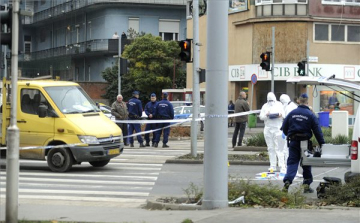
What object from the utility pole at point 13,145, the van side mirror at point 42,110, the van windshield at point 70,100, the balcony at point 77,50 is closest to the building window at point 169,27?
the balcony at point 77,50

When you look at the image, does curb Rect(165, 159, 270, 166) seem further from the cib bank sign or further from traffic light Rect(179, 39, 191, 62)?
the cib bank sign

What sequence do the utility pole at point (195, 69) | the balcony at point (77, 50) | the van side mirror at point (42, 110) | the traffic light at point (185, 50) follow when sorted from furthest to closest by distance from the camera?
the balcony at point (77, 50) < the traffic light at point (185, 50) < the utility pole at point (195, 69) < the van side mirror at point (42, 110)

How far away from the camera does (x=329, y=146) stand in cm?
1384

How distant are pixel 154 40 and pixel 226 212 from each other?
49206 millimetres

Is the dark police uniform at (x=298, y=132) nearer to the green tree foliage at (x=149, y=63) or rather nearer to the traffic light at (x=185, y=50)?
the traffic light at (x=185, y=50)

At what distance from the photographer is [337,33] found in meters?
51.2

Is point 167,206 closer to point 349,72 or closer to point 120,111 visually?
point 120,111

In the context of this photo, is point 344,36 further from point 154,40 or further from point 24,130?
point 24,130

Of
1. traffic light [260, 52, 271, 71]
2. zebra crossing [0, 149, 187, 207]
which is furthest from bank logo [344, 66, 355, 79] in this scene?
zebra crossing [0, 149, 187, 207]

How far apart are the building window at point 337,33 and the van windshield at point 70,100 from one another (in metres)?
33.8

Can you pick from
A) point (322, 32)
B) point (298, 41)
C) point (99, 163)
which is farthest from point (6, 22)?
point (322, 32)

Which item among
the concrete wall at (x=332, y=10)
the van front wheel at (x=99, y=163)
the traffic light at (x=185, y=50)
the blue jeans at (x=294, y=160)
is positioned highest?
the concrete wall at (x=332, y=10)

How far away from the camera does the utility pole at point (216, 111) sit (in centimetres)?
1127

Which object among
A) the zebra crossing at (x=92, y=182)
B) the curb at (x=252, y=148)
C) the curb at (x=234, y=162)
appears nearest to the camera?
the zebra crossing at (x=92, y=182)
